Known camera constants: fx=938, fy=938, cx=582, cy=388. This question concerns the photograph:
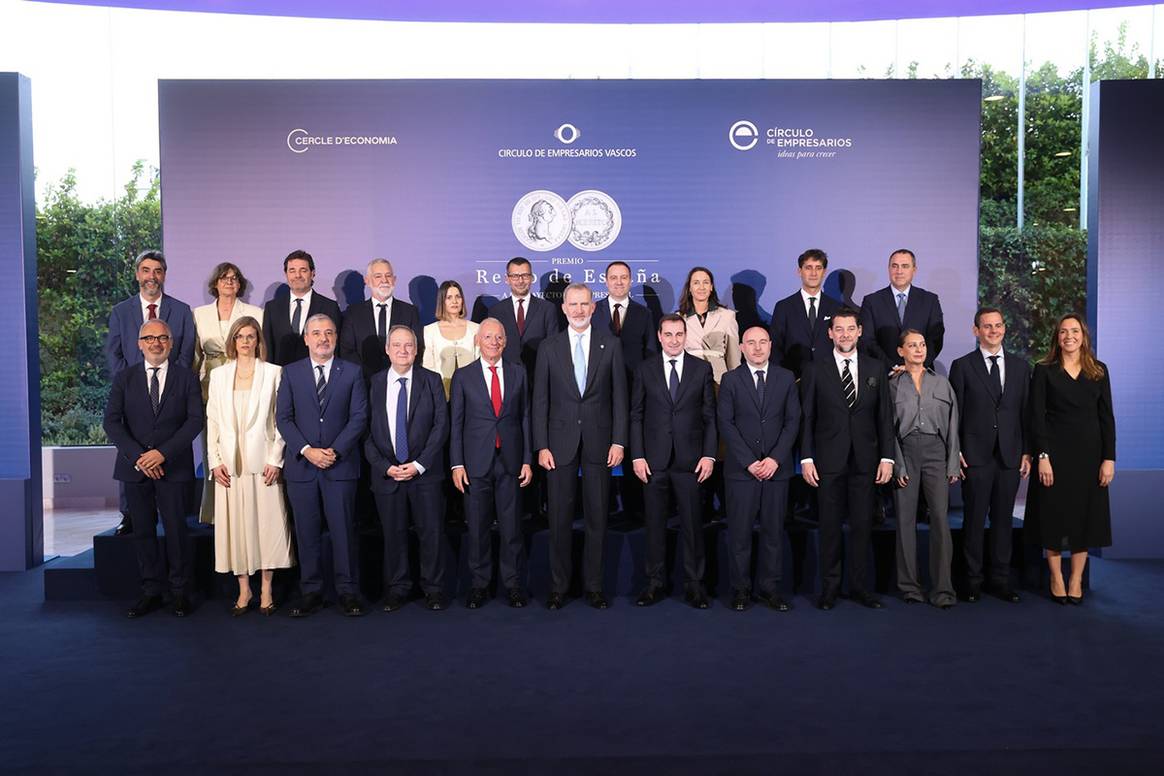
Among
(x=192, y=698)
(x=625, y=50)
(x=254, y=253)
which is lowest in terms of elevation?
(x=192, y=698)

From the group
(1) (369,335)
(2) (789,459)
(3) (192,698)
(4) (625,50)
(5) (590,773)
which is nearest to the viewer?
(5) (590,773)

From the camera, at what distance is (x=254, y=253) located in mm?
6578

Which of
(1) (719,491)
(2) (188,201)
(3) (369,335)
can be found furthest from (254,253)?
(1) (719,491)

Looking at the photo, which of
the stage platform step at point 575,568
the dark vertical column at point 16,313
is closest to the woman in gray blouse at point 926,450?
the stage platform step at point 575,568

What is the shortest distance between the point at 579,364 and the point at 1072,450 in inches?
107

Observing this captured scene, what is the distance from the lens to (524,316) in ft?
18.3

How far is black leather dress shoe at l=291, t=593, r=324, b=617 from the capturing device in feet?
15.8

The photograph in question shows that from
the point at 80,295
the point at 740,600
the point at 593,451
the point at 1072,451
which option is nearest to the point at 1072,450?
the point at 1072,451

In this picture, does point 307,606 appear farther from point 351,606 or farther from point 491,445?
point 491,445

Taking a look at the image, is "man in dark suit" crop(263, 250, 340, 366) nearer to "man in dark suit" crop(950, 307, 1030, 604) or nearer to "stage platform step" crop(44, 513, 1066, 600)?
"stage platform step" crop(44, 513, 1066, 600)

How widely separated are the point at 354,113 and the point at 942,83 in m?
4.12

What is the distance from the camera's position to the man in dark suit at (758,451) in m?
4.82

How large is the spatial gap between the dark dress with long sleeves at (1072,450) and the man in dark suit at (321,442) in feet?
12.0

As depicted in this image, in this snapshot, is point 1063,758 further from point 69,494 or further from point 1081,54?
point 1081,54
